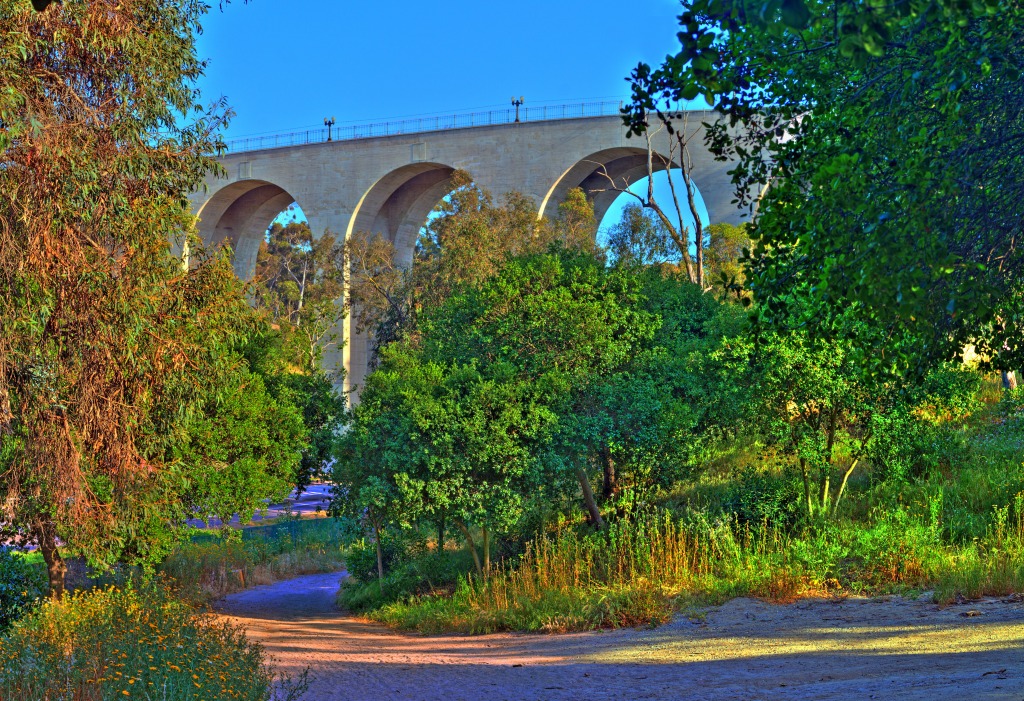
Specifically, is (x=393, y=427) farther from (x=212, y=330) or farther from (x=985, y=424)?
(x=985, y=424)

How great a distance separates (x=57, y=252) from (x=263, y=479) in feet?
22.4

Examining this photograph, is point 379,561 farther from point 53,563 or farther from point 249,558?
point 249,558

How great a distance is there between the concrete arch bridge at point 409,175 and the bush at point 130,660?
33.1 meters

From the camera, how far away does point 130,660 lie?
6512mm

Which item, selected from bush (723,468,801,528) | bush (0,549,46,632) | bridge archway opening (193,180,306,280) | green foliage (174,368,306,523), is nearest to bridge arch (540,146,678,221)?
bridge archway opening (193,180,306,280)

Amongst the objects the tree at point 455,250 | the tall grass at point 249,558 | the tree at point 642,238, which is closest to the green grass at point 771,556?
the tall grass at point 249,558

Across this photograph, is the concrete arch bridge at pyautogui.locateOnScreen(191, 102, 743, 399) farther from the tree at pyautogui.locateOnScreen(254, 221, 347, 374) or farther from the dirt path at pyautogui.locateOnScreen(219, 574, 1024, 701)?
the dirt path at pyautogui.locateOnScreen(219, 574, 1024, 701)

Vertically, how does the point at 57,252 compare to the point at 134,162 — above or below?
below

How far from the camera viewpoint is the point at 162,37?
11664mm

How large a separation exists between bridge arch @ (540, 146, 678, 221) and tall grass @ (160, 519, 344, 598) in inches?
778

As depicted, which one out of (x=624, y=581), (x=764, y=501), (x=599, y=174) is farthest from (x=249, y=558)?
(x=599, y=174)

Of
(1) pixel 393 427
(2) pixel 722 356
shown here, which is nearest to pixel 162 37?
(1) pixel 393 427

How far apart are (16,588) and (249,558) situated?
1033 centimetres

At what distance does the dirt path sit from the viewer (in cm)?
718
